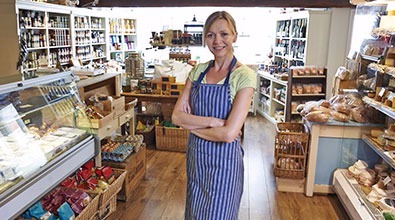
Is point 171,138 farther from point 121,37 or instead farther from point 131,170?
point 121,37

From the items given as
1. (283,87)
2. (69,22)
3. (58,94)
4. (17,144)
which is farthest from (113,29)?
(17,144)

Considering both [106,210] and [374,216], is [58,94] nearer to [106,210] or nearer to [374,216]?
[106,210]

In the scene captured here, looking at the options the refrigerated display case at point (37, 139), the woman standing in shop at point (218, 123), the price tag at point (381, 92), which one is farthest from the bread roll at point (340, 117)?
the refrigerated display case at point (37, 139)

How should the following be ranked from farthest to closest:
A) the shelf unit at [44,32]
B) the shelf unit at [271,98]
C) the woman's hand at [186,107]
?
the shelf unit at [271,98] < the shelf unit at [44,32] < the woman's hand at [186,107]

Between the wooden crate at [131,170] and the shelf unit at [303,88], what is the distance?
8.74 feet

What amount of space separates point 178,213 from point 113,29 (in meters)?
6.54

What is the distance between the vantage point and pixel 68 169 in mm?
2064

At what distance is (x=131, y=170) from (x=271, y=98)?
384 cm

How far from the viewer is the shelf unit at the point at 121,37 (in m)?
8.64

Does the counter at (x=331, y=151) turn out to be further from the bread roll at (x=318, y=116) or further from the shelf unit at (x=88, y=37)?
the shelf unit at (x=88, y=37)

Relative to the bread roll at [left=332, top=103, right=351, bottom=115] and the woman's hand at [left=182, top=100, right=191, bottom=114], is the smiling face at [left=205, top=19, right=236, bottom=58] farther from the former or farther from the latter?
the bread roll at [left=332, top=103, right=351, bottom=115]

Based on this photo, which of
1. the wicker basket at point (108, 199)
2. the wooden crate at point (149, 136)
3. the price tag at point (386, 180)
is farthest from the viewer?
the wooden crate at point (149, 136)

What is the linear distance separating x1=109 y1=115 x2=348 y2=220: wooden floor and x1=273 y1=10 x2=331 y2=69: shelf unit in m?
2.31

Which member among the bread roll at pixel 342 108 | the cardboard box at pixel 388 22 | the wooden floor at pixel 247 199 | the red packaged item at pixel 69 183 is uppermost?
the cardboard box at pixel 388 22
